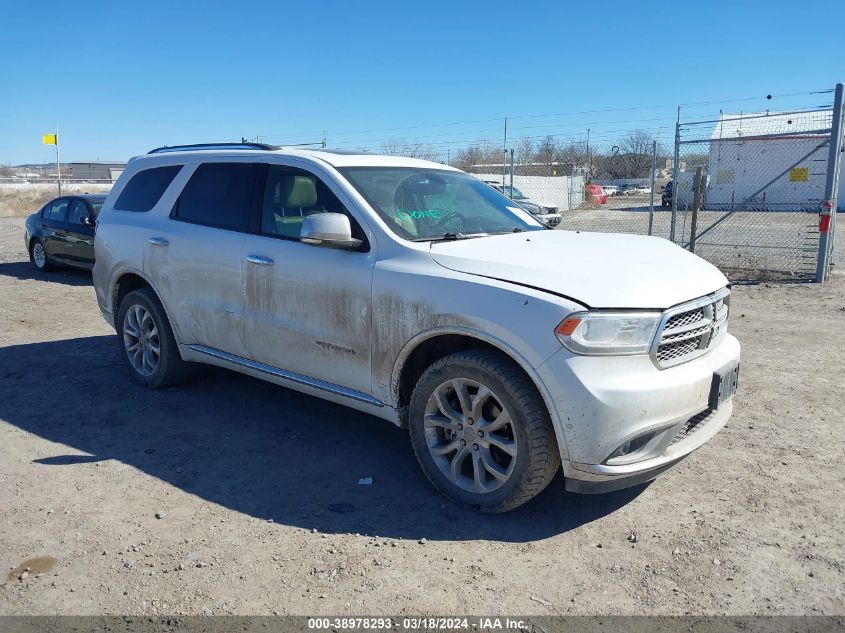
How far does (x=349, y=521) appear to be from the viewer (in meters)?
3.69

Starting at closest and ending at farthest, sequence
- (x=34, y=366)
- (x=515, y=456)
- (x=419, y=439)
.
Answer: (x=515, y=456) → (x=419, y=439) → (x=34, y=366)

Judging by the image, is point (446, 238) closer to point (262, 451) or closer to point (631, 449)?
point (631, 449)

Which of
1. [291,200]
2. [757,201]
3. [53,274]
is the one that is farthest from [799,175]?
[53,274]

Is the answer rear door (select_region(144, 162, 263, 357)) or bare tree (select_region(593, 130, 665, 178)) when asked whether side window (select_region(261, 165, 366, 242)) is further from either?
bare tree (select_region(593, 130, 665, 178))

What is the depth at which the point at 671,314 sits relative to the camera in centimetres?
339

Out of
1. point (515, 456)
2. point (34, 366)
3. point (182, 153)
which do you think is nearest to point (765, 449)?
point (515, 456)

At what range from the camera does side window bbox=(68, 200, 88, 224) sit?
40.1 feet

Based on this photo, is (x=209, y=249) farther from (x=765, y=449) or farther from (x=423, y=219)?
(x=765, y=449)

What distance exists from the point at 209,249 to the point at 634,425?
3.18 meters

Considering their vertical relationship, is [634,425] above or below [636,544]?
above

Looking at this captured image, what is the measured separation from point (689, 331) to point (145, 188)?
443cm

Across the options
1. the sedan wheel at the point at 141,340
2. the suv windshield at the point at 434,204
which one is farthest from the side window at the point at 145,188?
the suv windshield at the point at 434,204

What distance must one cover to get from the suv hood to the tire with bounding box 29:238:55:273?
11.5 m

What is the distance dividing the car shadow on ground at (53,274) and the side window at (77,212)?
37.2 inches
